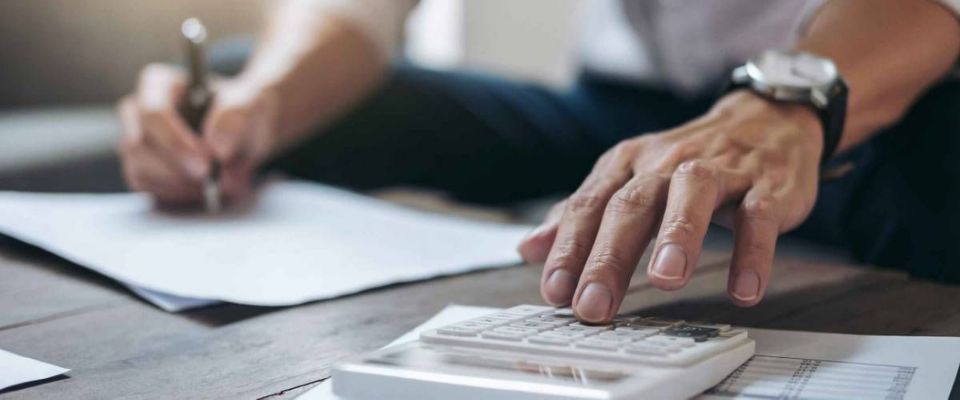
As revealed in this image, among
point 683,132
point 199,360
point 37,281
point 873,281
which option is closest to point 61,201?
point 37,281

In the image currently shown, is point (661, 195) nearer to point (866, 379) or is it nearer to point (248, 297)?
point (866, 379)

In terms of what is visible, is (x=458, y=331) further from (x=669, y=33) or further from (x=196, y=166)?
(x=669, y=33)

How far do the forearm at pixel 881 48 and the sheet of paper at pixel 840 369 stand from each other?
29 cm

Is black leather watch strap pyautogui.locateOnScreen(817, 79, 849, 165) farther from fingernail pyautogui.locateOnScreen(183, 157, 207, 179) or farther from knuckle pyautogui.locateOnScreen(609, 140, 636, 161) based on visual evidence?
fingernail pyautogui.locateOnScreen(183, 157, 207, 179)

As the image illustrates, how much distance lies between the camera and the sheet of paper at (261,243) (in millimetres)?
685

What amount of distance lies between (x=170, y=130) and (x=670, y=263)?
630mm

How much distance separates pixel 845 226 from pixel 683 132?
350 mm

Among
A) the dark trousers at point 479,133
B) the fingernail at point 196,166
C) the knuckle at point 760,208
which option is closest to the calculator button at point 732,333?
the knuckle at point 760,208

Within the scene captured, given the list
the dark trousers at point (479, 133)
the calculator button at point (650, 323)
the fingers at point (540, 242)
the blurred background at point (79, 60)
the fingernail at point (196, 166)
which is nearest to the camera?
the calculator button at point (650, 323)

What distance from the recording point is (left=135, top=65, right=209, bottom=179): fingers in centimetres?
97

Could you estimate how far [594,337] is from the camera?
1.51 ft

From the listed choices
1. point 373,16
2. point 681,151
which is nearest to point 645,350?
point 681,151

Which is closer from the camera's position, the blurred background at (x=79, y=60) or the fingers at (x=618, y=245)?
the fingers at (x=618, y=245)

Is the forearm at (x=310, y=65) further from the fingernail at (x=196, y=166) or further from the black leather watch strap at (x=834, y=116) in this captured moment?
the black leather watch strap at (x=834, y=116)
